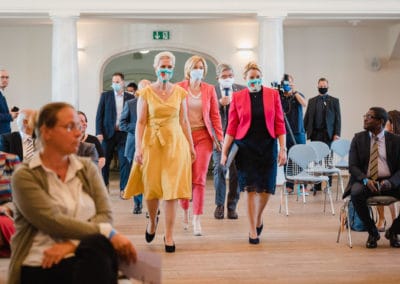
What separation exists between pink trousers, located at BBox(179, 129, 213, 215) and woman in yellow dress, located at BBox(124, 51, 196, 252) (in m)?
0.71

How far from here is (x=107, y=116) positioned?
34.0ft

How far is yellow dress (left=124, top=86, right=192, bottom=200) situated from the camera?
650cm

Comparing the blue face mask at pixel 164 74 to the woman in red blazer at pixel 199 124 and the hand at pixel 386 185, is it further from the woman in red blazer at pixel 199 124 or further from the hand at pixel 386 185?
the hand at pixel 386 185

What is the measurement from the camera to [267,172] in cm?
700

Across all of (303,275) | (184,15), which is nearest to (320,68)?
(184,15)

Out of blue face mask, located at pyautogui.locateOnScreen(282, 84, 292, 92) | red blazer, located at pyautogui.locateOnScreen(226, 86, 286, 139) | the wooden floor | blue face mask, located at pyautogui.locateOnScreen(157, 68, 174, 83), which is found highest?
blue face mask, located at pyautogui.locateOnScreen(282, 84, 292, 92)

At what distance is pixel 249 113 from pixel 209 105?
2.36ft

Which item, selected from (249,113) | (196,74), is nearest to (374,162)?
(249,113)

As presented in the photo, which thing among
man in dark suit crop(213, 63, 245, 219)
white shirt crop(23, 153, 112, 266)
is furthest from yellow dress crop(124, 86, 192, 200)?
white shirt crop(23, 153, 112, 266)

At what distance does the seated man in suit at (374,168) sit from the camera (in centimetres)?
691

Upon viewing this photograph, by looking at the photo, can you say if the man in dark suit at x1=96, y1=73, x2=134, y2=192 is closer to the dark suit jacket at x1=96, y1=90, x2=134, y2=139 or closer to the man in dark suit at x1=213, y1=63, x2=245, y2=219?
the dark suit jacket at x1=96, y1=90, x2=134, y2=139

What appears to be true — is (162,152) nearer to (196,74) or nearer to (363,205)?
(196,74)

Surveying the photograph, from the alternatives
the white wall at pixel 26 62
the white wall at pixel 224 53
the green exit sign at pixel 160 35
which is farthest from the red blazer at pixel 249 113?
the white wall at pixel 26 62

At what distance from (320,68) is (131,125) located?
7.67 metres
